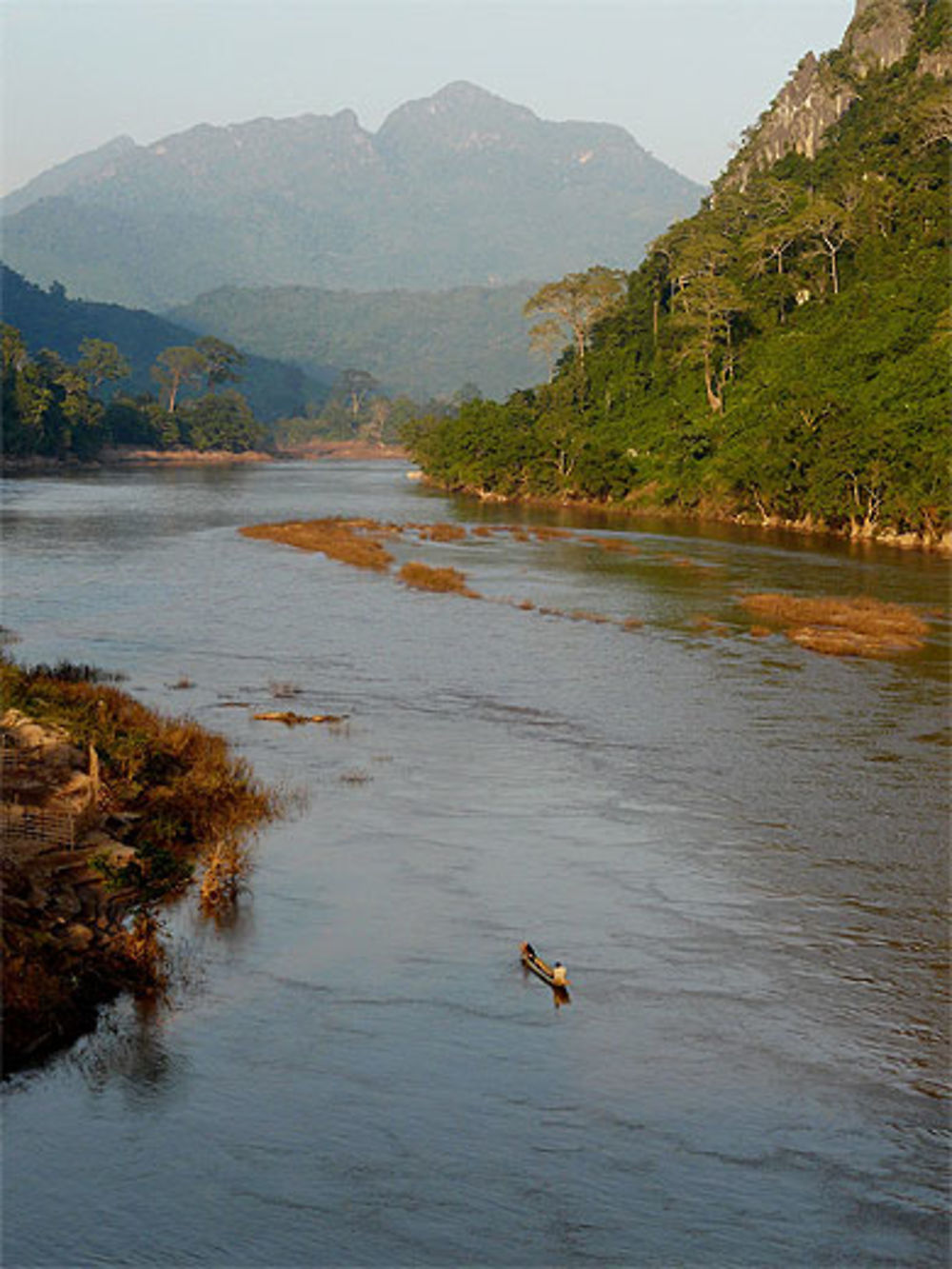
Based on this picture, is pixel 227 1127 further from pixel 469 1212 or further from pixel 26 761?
pixel 26 761

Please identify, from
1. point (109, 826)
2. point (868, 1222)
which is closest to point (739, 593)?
point (109, 826)

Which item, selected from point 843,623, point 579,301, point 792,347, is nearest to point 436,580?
point 843,623

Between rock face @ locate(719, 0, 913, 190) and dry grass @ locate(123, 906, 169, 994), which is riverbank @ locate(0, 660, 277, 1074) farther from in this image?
rock face @ locate(719, 0, 913, 190)

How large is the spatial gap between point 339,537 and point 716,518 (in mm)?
30896

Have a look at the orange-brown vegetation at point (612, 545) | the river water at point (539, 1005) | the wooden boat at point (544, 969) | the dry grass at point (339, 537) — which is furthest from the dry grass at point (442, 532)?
the wooden boat at point (544, 969)

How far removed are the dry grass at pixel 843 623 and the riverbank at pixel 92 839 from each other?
2359cm

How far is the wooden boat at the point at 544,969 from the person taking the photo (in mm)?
15758

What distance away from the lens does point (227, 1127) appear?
1278 centimetres

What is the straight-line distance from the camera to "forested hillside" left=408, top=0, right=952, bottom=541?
3012 inches

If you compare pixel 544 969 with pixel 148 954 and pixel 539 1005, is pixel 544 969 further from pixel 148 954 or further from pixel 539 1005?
pixel 148 954

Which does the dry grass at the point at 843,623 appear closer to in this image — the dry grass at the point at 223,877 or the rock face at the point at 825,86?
the dry grass at the point at 223,877

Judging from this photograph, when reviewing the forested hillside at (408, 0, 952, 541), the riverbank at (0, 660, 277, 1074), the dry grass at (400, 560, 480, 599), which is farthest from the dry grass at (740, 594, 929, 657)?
the riverbank at (0, 660, 277, 1074)

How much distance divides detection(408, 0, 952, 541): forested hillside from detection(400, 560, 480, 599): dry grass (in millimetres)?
27396

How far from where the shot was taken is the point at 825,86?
152 meters
